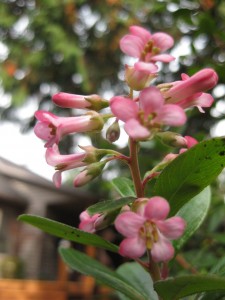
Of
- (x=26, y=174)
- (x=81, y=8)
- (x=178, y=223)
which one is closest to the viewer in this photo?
(x=178, y=223)

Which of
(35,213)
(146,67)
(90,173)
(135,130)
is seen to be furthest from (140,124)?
(35,213)

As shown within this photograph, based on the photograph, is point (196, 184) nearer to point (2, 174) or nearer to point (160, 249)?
point (160, 249)

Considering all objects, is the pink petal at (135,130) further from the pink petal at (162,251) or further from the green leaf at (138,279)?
the green leaf at (138,279)

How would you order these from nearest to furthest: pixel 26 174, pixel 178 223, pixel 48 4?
pixel 178 223, pixel 48 4, pixel 26 174

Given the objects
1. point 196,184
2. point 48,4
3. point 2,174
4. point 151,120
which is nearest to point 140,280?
point 196,184

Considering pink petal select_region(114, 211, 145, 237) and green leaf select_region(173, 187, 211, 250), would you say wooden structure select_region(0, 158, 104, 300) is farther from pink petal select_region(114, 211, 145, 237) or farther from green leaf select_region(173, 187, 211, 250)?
pink petal select_region(114, 211, 145, 237)

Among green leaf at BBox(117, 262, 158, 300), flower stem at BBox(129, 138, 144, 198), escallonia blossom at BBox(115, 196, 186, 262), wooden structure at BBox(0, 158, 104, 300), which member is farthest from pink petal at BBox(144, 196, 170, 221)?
wooden structure at BBox(0, 158, 104, 300)

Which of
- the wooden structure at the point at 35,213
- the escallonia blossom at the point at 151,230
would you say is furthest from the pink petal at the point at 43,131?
the wooden structure at the point at 35,213
